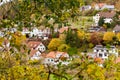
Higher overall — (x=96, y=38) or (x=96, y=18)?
(x=96, y=18)

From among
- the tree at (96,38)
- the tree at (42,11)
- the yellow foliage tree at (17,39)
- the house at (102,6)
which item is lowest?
the tree at (96,38)

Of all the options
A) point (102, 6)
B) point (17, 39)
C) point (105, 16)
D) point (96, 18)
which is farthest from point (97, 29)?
point (17, 39)

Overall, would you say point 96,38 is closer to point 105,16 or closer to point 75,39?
point 75,39

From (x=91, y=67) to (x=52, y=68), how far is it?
223 millimetres

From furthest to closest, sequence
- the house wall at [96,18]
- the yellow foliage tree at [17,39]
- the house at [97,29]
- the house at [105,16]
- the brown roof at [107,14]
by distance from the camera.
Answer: the brown roof at [107,14], the house at [105,16], the house wall at [96,18], the house at [97,29], the yellow foliage tree at [17,39]

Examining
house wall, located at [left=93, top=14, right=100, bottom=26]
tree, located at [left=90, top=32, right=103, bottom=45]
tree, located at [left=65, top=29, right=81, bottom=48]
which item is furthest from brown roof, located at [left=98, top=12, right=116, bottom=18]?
tree, located at [left=65, top=29, right=81, bottom=48]

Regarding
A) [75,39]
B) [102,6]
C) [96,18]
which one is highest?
[75,39]

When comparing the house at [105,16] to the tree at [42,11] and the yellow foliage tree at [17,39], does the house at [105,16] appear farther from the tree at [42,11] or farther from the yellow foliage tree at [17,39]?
the yellow foliage tree at [17,39]

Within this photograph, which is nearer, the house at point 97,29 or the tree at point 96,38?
the tree at point 96,38

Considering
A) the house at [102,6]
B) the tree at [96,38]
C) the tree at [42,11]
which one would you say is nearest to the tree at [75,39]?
the tree at [96,38]

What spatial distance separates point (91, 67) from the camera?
6.32 feet

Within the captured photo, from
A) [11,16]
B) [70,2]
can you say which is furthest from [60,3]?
[11,16]

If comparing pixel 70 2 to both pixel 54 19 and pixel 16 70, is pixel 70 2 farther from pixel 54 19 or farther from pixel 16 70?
pixel 16 70

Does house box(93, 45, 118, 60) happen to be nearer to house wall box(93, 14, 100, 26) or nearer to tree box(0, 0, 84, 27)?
tree box(0, 0, 84, 27)
